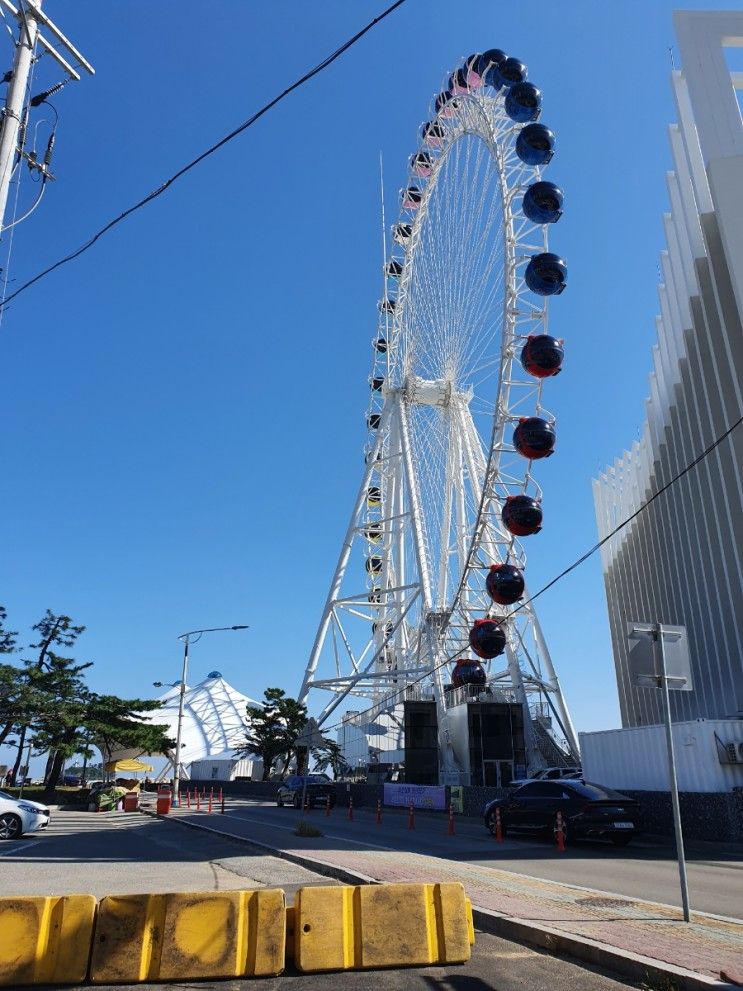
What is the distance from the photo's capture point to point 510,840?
54.6ft

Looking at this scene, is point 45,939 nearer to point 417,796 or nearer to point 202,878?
point 202,878

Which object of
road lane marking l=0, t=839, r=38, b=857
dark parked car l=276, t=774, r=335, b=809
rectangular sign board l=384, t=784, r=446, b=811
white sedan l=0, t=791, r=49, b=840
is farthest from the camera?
dark parked car l=276, t=774, r=335, b=809

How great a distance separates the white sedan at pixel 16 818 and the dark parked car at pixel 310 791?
15606 millimetres

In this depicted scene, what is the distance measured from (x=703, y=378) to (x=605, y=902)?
25.4m

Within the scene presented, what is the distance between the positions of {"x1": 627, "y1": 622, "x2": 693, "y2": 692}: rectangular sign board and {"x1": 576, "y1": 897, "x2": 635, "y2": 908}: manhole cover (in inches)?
92.3

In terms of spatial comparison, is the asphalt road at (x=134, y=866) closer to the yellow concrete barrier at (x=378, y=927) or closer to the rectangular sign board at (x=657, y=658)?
the yellow concrete barrier at (x=378, y=927)

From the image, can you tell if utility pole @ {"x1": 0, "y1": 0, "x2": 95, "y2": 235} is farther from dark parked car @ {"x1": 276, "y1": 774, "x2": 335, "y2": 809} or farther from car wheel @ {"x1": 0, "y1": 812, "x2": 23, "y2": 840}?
dark parked car @ {"x1": 276, "y1": 774, "x2": 335, "y2": 809}

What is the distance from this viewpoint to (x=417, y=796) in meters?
30.1

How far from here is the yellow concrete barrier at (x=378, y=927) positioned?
5.74 meters

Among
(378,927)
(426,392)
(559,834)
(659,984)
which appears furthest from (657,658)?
(426,392)

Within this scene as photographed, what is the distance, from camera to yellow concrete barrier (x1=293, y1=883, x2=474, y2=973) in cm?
574

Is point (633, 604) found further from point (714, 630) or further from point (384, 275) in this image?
point (384, 275)

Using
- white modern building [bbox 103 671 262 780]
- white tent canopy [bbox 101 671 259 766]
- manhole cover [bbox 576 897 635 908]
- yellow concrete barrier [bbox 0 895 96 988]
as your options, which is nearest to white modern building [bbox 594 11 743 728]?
manhole cover [bbox 576 897 635 908]

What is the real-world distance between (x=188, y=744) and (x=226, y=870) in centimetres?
6860
